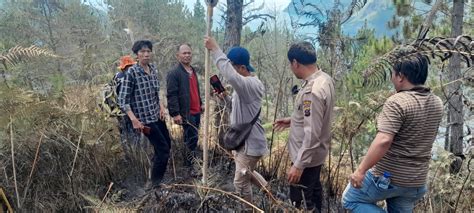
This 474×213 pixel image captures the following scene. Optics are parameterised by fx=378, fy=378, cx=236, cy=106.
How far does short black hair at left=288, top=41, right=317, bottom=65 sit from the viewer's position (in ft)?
8.47

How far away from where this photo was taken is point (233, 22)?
225 inches

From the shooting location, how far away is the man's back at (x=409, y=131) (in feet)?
7.11

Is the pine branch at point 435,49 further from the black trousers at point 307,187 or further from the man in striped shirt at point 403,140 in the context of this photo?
the black trousers at point 307,187

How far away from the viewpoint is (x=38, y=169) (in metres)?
3.45

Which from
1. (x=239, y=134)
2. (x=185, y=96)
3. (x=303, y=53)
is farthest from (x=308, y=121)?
(x=185, y=96)

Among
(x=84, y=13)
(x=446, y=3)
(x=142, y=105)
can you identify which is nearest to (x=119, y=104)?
(x=142, y=105)

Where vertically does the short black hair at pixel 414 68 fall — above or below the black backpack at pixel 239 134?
above

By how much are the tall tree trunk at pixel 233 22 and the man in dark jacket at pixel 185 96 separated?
1.50 meters

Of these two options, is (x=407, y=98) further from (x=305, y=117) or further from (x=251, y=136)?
(x=251, y=136)

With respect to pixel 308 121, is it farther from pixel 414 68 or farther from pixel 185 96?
pixel 185 96

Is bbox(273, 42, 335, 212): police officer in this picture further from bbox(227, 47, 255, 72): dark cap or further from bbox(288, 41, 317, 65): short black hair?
bbox(227, 47, 255, 72): dark cap

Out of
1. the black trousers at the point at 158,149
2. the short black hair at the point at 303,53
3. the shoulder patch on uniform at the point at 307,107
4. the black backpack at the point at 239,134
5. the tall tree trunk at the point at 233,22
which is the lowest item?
the black trousers at the point at 158,149

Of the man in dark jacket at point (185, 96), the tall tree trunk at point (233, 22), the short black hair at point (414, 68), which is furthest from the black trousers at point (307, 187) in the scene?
the tall tree trunk at point (233, 22)

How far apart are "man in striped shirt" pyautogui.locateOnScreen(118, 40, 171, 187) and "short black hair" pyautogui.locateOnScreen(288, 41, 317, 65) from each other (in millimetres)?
1830
